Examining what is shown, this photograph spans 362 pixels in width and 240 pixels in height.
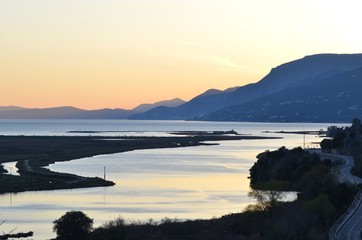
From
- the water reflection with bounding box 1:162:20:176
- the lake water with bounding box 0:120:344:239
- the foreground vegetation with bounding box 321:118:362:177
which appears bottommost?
the lake water with bounding box 0:120:344:239

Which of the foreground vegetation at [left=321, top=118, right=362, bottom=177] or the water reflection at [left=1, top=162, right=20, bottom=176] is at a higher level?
the foreground vegetation at [left=321, top=118, right=362, bottom=177]

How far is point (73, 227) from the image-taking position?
44.9 m

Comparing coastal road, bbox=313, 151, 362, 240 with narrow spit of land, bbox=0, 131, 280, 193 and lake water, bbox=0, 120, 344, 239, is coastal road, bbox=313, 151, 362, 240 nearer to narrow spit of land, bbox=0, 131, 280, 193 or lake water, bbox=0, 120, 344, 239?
lake water, bbox=0, 120, 344, 239

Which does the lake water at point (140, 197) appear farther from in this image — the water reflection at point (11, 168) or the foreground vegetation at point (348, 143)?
the foreground vegetation at point (348, 143)

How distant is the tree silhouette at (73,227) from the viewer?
44938 mm

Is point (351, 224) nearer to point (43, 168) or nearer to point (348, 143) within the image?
point (348, 143)

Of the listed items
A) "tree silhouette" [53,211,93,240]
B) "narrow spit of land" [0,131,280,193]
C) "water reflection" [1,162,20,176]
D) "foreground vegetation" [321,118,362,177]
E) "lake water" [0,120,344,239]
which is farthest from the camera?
"foreground vegetation" [321,118,362,177]

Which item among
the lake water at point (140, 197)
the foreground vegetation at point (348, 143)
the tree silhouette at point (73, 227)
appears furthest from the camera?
the foreground vegetation at point (348, 143)

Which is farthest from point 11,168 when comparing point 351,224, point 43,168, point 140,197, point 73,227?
point 351,224

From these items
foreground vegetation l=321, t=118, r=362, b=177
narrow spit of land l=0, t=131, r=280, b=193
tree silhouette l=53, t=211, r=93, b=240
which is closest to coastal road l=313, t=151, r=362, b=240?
tree silhouette l=53, t=211, r=93, b=240

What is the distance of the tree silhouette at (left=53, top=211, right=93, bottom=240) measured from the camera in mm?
44938

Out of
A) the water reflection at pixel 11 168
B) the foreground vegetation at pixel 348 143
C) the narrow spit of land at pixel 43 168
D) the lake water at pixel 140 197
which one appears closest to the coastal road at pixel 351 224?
the lake water at pixel 140 197

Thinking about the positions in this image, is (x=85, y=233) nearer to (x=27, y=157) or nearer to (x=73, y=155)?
(x=27, y=157)

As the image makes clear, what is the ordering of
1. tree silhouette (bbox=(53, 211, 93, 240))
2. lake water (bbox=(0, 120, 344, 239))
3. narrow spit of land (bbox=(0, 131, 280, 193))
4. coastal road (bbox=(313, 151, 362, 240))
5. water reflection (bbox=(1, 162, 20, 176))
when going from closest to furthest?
coastal road (bbox=(313, 151, 362, 240)), tree silhouette (bbox=(53, 211, 93, 240)), lake water (bbox=(0, 120, 344, 239)), narrow spit of land (bbox=(0, 131, 280, 193)), water reflection (bbox=(1, 162, 20, 176))
